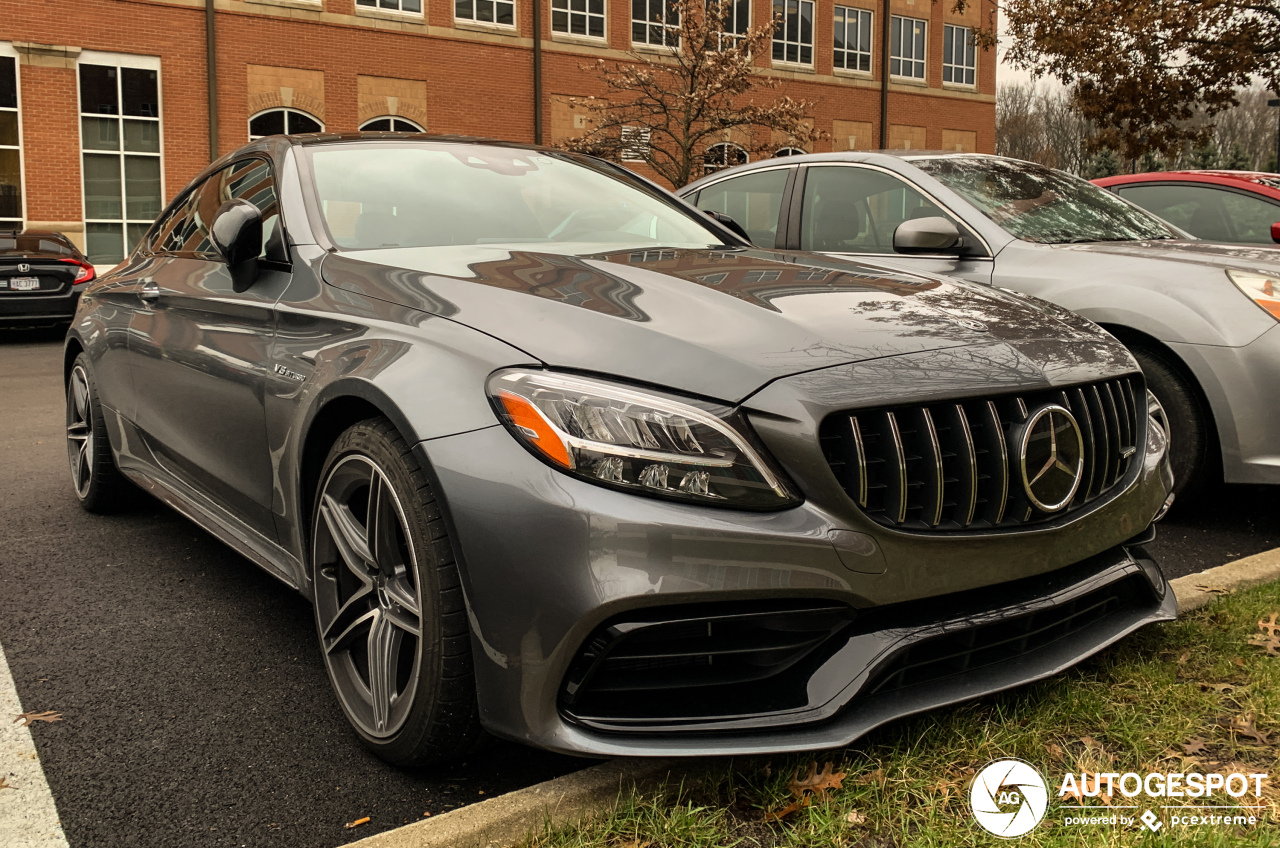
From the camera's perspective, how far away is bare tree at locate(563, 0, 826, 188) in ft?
64.7

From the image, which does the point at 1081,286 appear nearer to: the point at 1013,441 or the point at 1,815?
the point at 1013,441

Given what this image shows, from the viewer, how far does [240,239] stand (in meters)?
3.17

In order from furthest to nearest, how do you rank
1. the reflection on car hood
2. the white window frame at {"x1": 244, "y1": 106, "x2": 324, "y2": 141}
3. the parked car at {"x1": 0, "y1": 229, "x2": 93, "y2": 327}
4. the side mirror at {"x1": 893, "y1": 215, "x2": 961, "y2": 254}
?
the white window frame at {"x1": 244, "y1": 106, "x2": 324, "y2": 141} < the parked car at {"x1": 0, "y1": 229, "x2": 93, "y2": 327} < the side mirror at {"x1": 893, "y1": 215, "x2": 961, "y2": 254} < the reflection on car hood

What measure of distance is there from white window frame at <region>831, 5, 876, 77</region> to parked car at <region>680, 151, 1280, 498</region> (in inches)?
935

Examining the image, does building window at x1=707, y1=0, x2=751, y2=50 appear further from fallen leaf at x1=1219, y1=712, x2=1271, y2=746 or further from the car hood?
fallen leaf at x1=1219, y1=712, x2=1271, y2=746

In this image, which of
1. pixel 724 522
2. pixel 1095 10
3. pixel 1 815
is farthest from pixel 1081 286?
pixel 1095 10

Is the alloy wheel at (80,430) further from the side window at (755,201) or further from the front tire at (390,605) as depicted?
the side window at (755,201)

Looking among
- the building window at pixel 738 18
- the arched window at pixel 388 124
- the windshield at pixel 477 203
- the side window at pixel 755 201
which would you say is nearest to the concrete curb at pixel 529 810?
the windshield at pixel 477 203

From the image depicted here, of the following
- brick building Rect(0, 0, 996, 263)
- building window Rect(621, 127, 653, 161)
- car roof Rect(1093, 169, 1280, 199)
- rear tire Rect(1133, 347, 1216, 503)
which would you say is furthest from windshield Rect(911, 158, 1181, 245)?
brick building Rect(0, 0, 996, 263)

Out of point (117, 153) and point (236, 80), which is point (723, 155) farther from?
point (117, 153)

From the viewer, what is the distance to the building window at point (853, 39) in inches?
1116

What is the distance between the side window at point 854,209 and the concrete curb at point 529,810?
3712 mm

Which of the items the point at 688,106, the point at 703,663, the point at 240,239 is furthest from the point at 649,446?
the point at 688,106

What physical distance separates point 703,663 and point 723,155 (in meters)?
23.9
